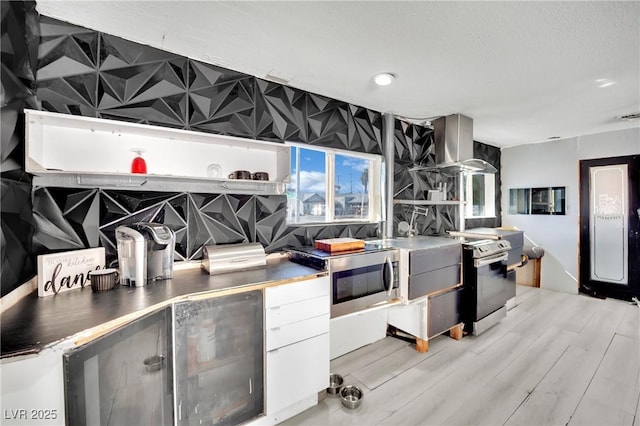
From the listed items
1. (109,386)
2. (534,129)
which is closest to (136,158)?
(109,386)

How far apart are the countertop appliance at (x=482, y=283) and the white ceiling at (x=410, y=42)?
1.57 metres

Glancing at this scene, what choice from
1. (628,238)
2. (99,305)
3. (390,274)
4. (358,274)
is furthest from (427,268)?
(628,238)

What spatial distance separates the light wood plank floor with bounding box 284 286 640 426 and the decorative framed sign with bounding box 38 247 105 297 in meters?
1.50

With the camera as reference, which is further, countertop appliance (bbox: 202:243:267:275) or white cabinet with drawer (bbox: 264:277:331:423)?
countertop appliance (bbox: 202:243:267:275)

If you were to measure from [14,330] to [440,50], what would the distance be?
2646 mm

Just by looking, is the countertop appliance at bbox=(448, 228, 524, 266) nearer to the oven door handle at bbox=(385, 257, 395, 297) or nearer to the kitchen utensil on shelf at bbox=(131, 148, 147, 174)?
the oven door handle at bbox=(385, 257, 395, 297)

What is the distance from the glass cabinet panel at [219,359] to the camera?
142 centimetres

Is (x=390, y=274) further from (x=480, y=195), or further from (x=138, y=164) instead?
(x=480, y=195)

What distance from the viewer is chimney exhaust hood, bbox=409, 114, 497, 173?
3.24 metres

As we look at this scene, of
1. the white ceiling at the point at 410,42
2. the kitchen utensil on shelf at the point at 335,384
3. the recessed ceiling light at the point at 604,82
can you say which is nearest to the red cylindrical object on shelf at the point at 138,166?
the white ceiling at the point at 410,42

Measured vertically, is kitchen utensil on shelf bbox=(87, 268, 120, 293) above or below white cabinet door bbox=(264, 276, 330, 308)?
above

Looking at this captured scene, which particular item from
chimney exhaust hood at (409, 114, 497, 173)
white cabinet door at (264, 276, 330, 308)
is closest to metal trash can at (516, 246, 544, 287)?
chimney exhaust hood at (409, 114, 497, 173)

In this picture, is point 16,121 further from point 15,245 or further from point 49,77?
point 15,245

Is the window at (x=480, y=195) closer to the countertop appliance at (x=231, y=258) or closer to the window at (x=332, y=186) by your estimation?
the window at (x=332, y=186)
